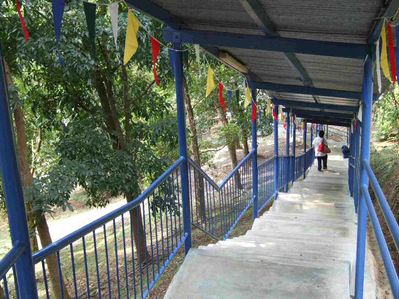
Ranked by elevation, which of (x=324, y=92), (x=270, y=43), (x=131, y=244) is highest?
(x=270, y=43)

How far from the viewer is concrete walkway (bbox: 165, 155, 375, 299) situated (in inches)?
120

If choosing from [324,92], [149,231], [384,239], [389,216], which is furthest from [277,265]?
[149,231]

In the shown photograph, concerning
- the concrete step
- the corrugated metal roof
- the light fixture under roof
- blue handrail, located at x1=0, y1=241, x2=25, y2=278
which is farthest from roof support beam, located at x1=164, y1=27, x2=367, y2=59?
blue handrail, located at x1=0, y1=241, x2=25, y2=278

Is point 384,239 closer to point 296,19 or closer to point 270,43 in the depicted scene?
point 296,19

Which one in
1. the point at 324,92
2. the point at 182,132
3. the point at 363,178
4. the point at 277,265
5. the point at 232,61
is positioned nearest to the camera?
the point at 363,178

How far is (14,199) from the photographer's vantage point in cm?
140

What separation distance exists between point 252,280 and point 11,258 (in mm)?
2292

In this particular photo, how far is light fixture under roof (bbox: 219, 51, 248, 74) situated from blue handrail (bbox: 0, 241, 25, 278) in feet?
11.0

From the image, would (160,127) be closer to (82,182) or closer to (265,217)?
(82,182)

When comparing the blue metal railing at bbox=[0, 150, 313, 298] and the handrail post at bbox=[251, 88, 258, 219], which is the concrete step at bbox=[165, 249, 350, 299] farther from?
the handrail post at bbox=[251, 88, 258, 219]

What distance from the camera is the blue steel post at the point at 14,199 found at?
1.35m

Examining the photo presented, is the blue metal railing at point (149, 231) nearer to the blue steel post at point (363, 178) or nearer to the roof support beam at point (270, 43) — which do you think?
the roof support beam at point (270, 43)

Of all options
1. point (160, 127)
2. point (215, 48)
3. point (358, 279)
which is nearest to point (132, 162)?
point (160, 127)

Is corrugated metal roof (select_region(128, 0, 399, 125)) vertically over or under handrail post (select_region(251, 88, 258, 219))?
over
